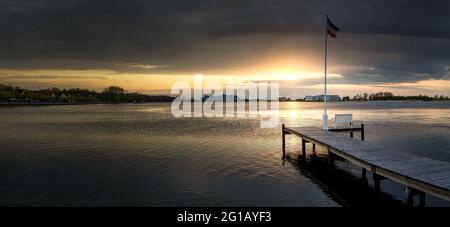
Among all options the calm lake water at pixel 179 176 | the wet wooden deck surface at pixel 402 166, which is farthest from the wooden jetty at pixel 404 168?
the calm lake water at pixel 179 176

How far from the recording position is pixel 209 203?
1459 centimetres

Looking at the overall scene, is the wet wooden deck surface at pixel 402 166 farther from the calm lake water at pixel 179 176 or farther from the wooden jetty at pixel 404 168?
the calm lake water at pixel 179 176

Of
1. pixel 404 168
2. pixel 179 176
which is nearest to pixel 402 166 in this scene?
pixel 404 168

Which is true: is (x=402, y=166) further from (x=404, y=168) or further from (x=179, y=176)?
(x=179, y=176)

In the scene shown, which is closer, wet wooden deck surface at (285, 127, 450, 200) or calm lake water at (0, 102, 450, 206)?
wet wooden deck surface at (285, 127, 450, 200)

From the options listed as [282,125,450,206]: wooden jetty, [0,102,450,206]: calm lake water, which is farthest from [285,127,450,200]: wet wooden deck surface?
[0,102,450,206]: calm lake water

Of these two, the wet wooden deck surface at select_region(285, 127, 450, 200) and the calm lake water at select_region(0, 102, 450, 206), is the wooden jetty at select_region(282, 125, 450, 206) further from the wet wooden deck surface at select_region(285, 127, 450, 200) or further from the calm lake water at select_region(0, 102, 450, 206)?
the calm lake water at select_region(0, 102, 450, 206)

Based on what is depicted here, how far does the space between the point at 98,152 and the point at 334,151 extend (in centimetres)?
1778

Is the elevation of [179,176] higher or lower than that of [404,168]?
lower

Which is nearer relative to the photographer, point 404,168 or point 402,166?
point 404,168

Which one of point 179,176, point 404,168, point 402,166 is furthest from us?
point 179,176
